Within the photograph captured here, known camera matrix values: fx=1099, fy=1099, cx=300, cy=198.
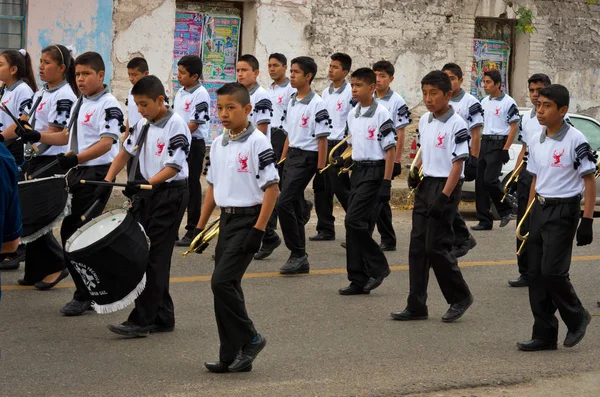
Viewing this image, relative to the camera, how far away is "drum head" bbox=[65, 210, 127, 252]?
7.31m

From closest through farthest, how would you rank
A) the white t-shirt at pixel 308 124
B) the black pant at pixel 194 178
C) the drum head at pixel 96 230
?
the drum head at pixel 96 230 < the white t-shirt at pixel 308 124 < the black pant at pixel 194 178

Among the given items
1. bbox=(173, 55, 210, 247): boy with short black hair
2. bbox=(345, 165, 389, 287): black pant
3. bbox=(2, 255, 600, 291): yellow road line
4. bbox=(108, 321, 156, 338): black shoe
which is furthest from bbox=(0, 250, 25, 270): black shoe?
bbox=(345, 165, 389, 287): black pant

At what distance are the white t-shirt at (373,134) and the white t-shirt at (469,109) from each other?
2.91 metres

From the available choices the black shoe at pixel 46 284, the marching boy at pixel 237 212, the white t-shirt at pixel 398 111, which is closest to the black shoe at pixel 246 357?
the marching boy at pixel 237 212

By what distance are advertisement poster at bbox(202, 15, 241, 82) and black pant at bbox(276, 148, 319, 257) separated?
25.4 feet

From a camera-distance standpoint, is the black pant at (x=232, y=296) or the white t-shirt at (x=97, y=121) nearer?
the black pant at (x=232, y=296)

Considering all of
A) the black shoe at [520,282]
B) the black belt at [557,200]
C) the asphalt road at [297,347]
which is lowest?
the asphalt road at [297,347]

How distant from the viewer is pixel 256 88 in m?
12.2

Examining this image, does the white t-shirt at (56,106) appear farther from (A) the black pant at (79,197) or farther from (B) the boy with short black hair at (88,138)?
(A) the black pant at (79,197)

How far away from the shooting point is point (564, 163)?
312 inches

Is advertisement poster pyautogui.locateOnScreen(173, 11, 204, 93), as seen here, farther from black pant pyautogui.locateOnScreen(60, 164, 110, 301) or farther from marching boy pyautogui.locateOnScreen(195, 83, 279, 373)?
marching boy pyautogui.locateOnScreen(195, 83, 279, 373)

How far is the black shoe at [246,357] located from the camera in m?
7.05

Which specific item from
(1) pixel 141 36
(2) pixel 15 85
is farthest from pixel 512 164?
(2) pixel 15 85

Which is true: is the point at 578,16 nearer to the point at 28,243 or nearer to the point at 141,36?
the point at 141,36
